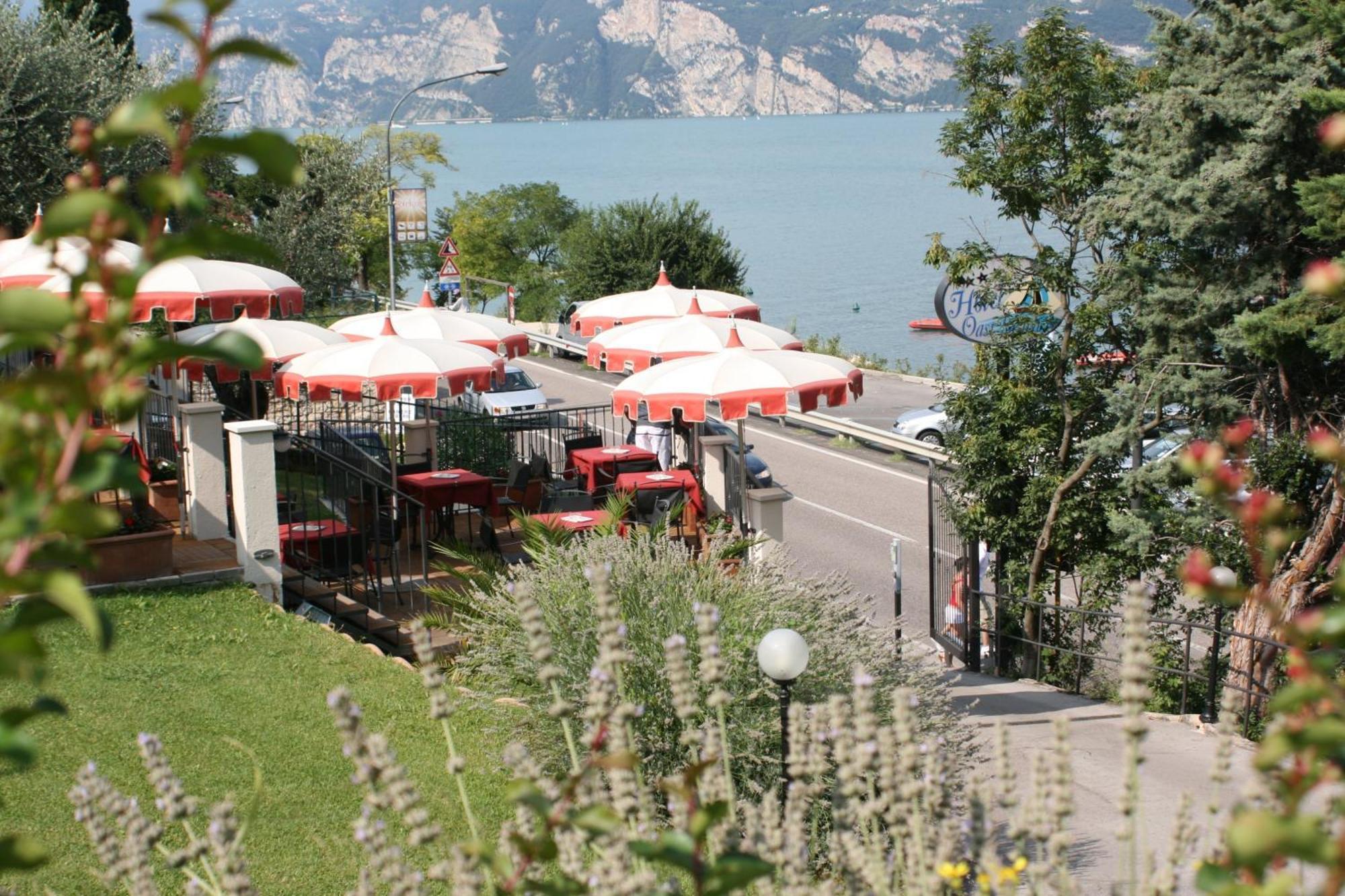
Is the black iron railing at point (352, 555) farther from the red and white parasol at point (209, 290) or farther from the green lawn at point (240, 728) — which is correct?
the red and white parasol at point (209, 290)

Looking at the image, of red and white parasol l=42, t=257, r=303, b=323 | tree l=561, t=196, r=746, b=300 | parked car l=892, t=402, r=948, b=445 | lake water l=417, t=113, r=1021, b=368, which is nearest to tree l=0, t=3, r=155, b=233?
red and white parasol l=42, t=257, r=303, b=323

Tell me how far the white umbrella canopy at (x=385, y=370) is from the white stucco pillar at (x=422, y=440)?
2.40 m

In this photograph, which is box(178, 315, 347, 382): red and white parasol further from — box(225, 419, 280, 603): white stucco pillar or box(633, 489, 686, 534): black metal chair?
box(633, 489, 686, 534): black metal chair

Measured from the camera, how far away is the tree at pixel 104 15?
24.4 metres

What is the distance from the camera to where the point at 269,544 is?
35.2 feet

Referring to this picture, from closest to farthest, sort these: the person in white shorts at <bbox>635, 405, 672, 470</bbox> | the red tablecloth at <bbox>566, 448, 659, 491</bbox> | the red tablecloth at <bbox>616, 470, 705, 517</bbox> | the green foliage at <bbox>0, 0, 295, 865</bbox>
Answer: the green foliage at <bbox>0, 0, 295, 865</bbox> → the red tablecloth at <bbox>616, 470, 705, 517</bbox> → the red tablecloth at <bbox>566, 448, 659, 491</bbox> → the person in white shorts at <bbox>635, 405, 672, 470</bbox>

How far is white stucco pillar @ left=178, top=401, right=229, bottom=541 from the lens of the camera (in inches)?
442

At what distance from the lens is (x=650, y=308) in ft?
60.3

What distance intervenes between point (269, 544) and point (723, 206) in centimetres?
13514

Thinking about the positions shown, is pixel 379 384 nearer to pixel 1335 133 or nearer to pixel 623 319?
pixel 623 319

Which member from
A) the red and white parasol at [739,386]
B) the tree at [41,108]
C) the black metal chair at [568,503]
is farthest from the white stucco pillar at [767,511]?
the tree at [41,108]

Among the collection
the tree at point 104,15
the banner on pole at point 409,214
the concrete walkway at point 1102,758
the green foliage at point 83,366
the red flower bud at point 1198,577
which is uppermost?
the tree at point 104,15

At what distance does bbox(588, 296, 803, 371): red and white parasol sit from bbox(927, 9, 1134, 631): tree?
2.47 metres

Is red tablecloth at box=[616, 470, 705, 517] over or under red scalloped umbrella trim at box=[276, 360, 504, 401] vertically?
under
